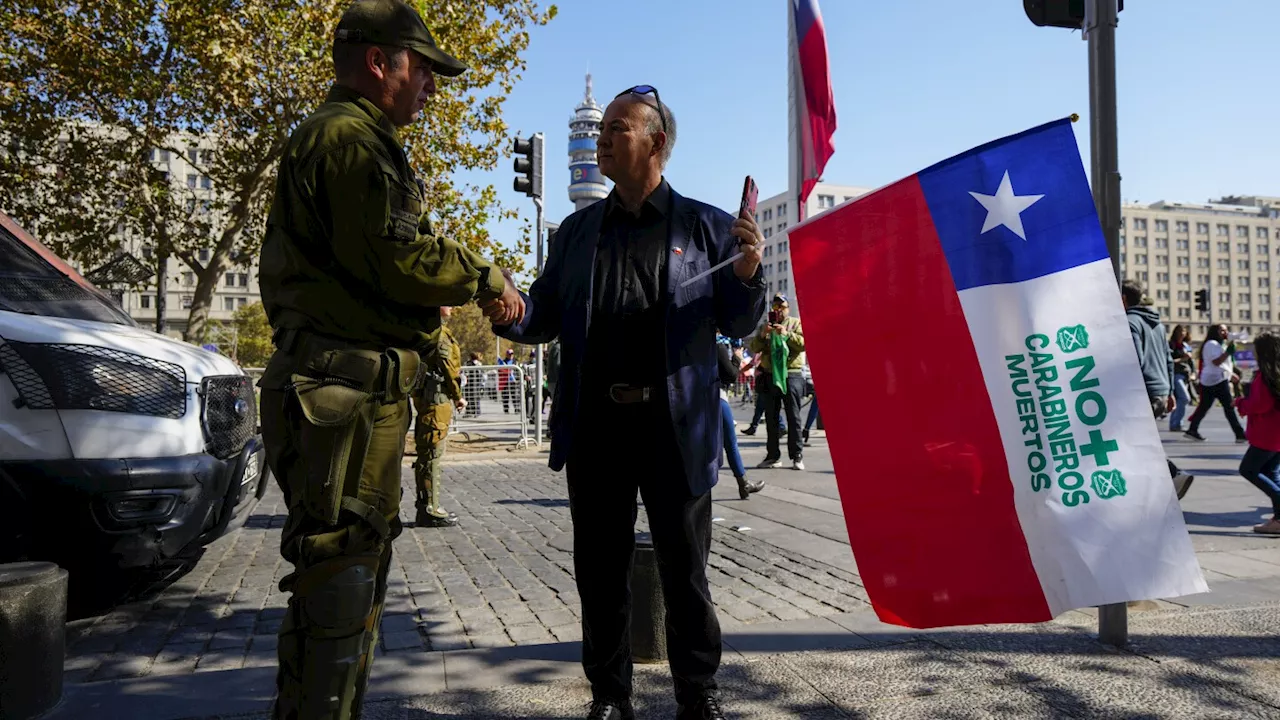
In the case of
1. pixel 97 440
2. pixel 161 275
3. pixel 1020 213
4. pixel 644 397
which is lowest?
pixel 97 440

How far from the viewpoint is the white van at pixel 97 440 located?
355 centimetres

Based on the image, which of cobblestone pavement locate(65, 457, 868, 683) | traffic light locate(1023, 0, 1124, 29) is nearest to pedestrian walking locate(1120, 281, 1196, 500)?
cobblestone pavement locate(65, 457, 868, 683)

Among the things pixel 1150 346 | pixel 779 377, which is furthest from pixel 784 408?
pixel 1150 346

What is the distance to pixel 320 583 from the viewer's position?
2348 mm

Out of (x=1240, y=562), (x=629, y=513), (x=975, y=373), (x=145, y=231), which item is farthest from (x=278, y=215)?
(x=145, y=231)

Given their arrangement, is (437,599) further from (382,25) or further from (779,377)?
(779,377)

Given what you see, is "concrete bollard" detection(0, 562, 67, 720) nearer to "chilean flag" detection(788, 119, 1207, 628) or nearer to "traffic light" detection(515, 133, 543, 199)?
"chilean flag" detection(788, 119, 1207, 628)

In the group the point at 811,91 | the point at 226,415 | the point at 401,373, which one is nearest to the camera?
the point at 401,373

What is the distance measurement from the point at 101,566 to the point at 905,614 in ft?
10.1

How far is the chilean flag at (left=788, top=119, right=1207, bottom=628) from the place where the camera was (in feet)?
9.70

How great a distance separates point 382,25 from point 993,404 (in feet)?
7.23

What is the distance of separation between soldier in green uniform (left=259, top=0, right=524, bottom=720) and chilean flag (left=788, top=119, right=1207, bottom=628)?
140 centimetres

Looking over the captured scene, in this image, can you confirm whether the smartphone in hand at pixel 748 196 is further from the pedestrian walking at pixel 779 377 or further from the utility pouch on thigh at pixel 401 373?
the pedestrian walking at pixel 779 377

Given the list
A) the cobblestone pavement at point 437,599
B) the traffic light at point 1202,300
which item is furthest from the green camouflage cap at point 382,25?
the traffic light at point 1202,300
